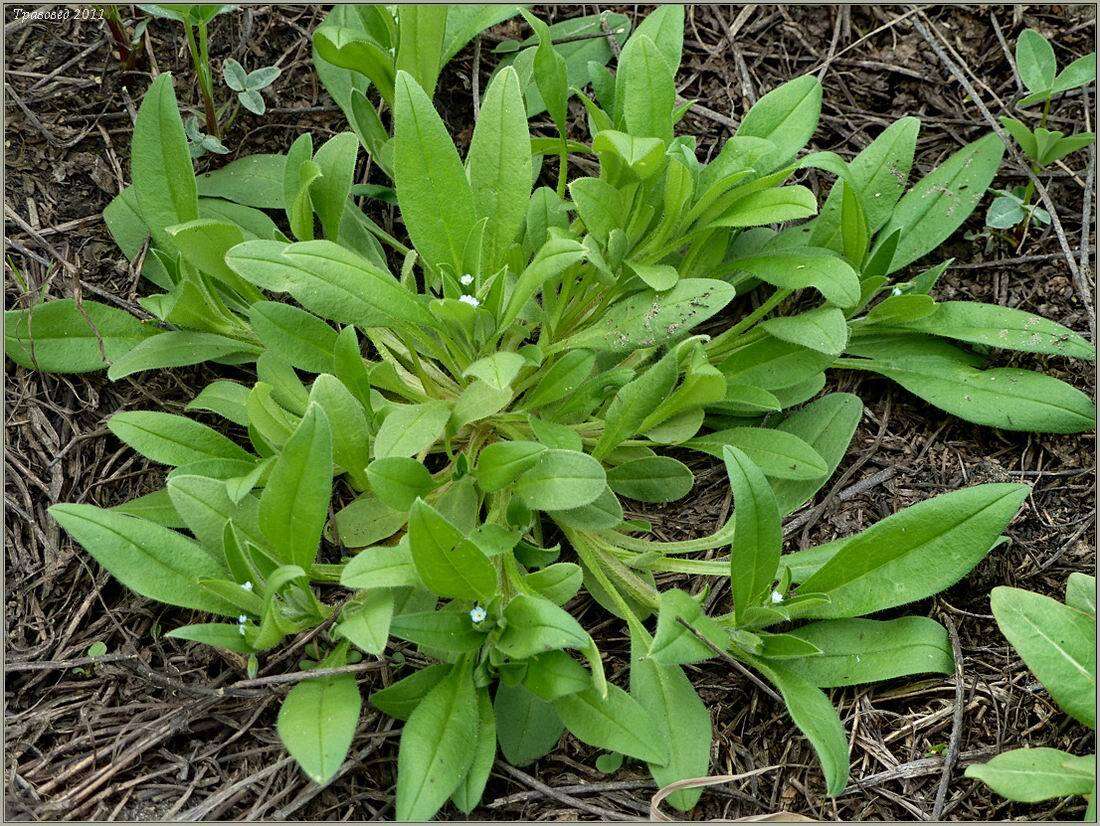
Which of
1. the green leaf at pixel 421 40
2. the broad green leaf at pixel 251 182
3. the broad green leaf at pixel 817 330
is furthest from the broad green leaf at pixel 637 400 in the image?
the broad green leaf at pixel 251 182

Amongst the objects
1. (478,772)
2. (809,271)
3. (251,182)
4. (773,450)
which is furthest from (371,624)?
(251,182)

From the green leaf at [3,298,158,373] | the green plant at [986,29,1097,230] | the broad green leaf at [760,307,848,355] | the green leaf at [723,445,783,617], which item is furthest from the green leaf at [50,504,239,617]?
the green plant at [986,29,1097,230]

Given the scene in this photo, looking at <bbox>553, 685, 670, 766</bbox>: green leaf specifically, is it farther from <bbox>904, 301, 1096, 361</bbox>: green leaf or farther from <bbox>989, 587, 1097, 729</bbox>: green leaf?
<bbox>904, 301, 1096, 361</bbox>: green leaf

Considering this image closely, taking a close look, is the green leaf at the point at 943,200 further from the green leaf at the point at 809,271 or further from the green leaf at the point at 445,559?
the green leaf at the point at 445,559

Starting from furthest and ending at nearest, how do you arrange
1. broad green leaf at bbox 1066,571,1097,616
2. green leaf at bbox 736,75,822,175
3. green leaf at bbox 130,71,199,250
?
green leaf at bbox 736,75,822,175
green leaf at bbox 130,71,199,250
broad green leaf at bbox 1066,571,1097,616

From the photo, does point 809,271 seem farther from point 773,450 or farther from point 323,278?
point 323,278

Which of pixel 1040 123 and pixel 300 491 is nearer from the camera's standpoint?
pixel 300 491

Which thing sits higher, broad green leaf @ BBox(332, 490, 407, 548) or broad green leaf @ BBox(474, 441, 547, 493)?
broad green leaf @ BBox(474, 441, 547, 493)
